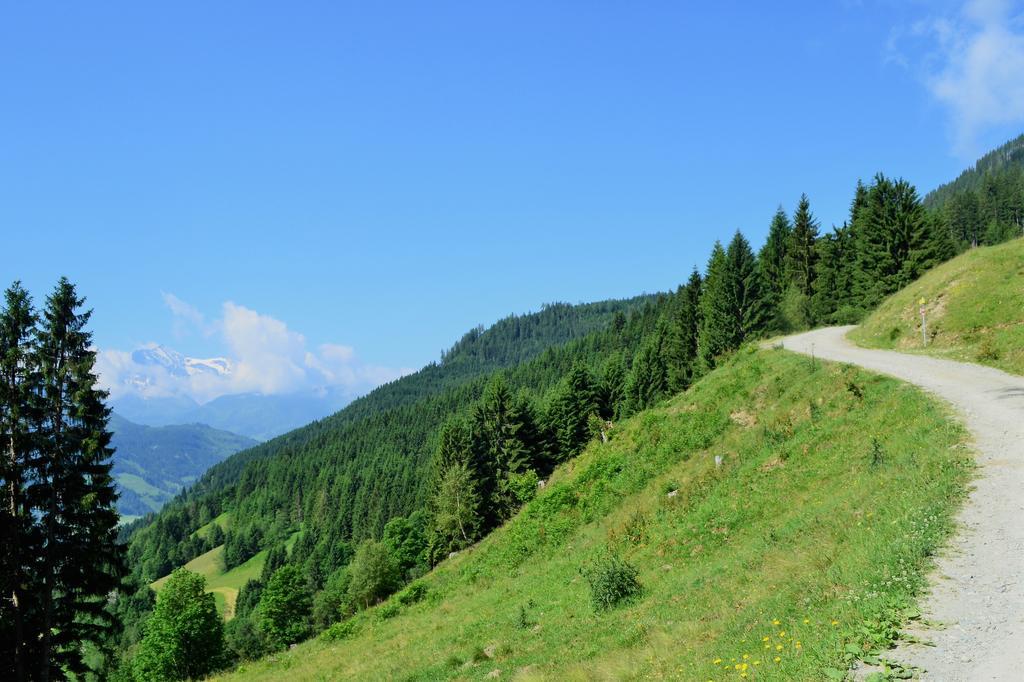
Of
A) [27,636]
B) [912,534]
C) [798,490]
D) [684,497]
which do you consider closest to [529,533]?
[684,497]

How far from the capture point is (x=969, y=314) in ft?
95.0

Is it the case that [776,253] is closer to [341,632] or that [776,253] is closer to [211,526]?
[341,632]

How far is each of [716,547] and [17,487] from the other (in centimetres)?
2660

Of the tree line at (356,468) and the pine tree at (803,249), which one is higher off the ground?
the pine tree at (803,249)

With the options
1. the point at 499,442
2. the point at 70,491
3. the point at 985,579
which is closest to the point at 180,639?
the point at 70,491

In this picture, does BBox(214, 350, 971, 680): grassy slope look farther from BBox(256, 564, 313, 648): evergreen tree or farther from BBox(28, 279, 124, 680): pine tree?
BBox(256, 564, 313, 648): evergreen tree

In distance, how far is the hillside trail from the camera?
680 cm

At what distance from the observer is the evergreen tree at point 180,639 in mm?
51625

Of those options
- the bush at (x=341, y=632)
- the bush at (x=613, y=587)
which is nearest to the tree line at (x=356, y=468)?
the bush at (x=341, y=632)

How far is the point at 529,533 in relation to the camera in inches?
1087

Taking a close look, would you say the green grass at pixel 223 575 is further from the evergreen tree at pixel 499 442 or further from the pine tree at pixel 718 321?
the pine tree at pixel 718 321

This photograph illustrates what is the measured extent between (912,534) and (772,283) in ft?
245

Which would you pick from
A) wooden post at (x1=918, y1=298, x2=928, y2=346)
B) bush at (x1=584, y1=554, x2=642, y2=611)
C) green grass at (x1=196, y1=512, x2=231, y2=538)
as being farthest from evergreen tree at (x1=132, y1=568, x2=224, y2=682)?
green grass at (x1=196, y1=512, x2=231, y2=538)

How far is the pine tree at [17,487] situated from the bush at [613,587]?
2247cm
